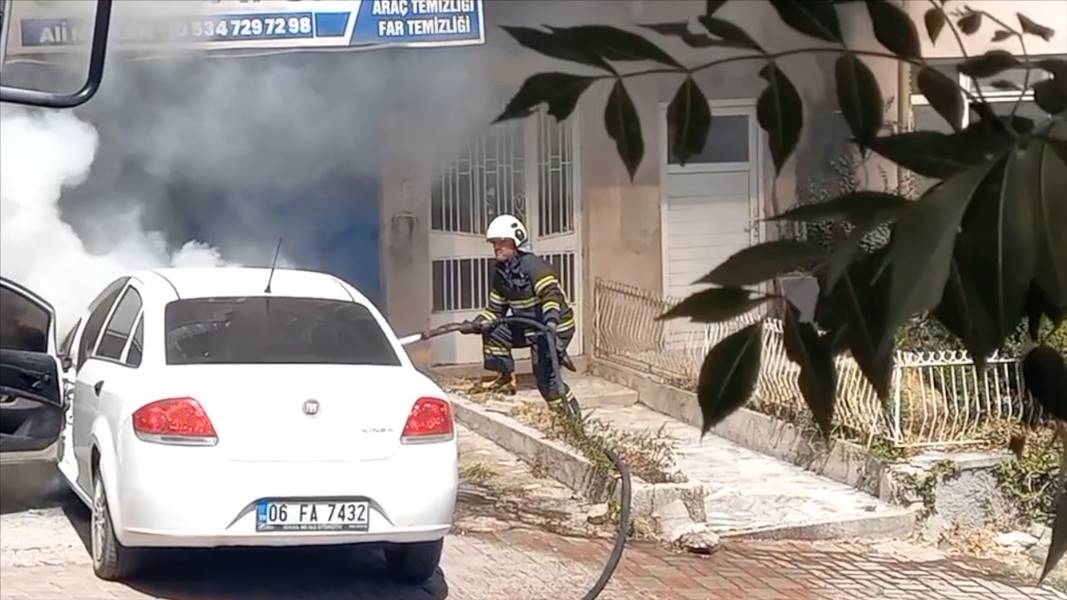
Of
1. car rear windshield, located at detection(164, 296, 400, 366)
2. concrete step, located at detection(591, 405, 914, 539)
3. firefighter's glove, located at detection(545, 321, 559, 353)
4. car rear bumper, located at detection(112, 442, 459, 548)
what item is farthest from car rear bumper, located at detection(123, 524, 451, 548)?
firefighter's glove, located at detection(545, 321, 559, 353)

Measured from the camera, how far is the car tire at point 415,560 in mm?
6488

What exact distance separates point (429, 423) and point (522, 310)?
3.63 meters

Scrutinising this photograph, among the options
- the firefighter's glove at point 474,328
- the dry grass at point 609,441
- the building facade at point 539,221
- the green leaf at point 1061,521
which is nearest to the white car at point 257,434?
the dry grass at point 609,441

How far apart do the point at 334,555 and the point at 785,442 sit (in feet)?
9.25

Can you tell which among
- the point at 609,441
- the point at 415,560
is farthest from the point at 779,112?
the point at 609,441

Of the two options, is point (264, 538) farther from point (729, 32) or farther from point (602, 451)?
point (729, 32)

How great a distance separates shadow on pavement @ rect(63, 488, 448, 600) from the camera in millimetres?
6469

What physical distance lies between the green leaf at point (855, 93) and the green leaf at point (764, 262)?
0.48 feet

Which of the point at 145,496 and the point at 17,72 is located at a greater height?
the point at 17,72

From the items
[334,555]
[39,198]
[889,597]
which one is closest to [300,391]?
[334,555]

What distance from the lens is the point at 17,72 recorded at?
767cm

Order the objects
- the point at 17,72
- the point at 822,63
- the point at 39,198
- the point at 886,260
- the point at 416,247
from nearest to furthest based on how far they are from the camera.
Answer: the point at 886,260 < the point at 822,63 < the point at 17,72 < the point at 39,198 < the point at 416,247

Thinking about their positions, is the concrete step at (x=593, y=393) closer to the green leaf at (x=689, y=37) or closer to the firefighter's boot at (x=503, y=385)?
the firefighter's boot at (x=503, y=385)

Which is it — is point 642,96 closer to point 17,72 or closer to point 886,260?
point 886,260
